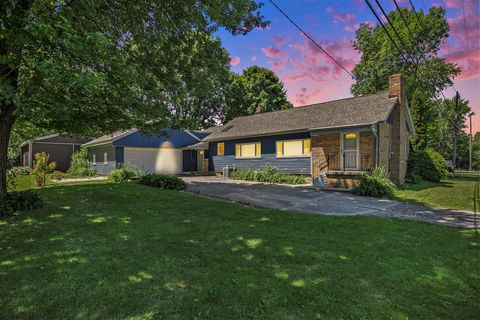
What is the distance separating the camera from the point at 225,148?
22625 millimetres

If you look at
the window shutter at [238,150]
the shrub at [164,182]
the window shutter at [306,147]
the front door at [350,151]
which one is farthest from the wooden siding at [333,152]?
the shrub at [164,182]

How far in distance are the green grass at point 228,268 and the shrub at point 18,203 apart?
14.9 inches

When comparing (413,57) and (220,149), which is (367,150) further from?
(413,57)

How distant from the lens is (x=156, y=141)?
24172mm

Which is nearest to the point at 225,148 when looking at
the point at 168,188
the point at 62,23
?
the point at 168,188

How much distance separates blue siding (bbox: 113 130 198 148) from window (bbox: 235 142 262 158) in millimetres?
5314

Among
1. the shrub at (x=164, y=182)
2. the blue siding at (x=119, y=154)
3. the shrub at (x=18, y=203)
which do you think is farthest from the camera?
the blue siding at (x=119, y=154)

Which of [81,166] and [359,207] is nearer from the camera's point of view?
[359,207]

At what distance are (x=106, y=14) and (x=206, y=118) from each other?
36.5 meters

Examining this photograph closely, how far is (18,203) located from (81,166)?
19382mm

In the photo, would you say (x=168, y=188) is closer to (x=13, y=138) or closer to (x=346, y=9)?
(x=13, y=138)

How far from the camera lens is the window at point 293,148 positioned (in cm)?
1706

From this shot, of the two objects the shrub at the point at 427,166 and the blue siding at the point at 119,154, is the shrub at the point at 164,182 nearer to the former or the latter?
the blue siding at the point at 119,154

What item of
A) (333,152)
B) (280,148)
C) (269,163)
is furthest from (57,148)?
(333,152)
